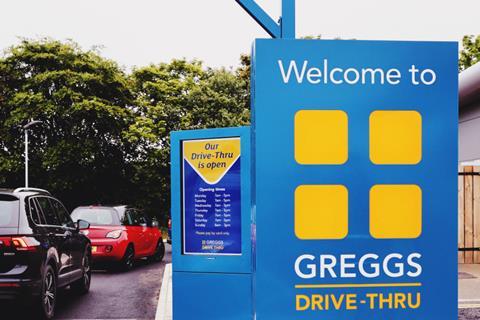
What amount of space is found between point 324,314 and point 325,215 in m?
0.39

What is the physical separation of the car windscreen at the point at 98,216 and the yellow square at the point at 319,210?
1119cm

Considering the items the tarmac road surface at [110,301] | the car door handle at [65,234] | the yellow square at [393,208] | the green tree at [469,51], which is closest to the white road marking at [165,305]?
the tarmac road surface at [110,301]

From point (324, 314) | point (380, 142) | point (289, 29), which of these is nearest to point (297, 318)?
point (324, 314)

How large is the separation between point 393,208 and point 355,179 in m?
→ 0.19

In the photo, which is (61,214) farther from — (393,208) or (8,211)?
(393,208)

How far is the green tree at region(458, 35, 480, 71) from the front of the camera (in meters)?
32.7

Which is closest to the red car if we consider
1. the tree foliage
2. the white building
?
the white building

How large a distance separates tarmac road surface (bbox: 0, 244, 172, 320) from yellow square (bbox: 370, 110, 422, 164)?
5.84 metres

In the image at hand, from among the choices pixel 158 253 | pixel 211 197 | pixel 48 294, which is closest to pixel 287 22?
pixel 211 197

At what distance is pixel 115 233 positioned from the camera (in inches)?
500

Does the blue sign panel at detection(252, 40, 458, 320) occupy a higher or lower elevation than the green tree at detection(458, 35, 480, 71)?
lower

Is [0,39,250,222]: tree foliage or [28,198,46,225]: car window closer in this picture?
[28,198,46,225]: car window

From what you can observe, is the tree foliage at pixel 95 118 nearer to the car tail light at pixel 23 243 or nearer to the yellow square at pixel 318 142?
the car tail light at pixel 23 243

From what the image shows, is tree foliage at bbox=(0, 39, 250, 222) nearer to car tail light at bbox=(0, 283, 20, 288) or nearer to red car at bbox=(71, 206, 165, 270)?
red car at bbox=(71, 206, 165, 270)
